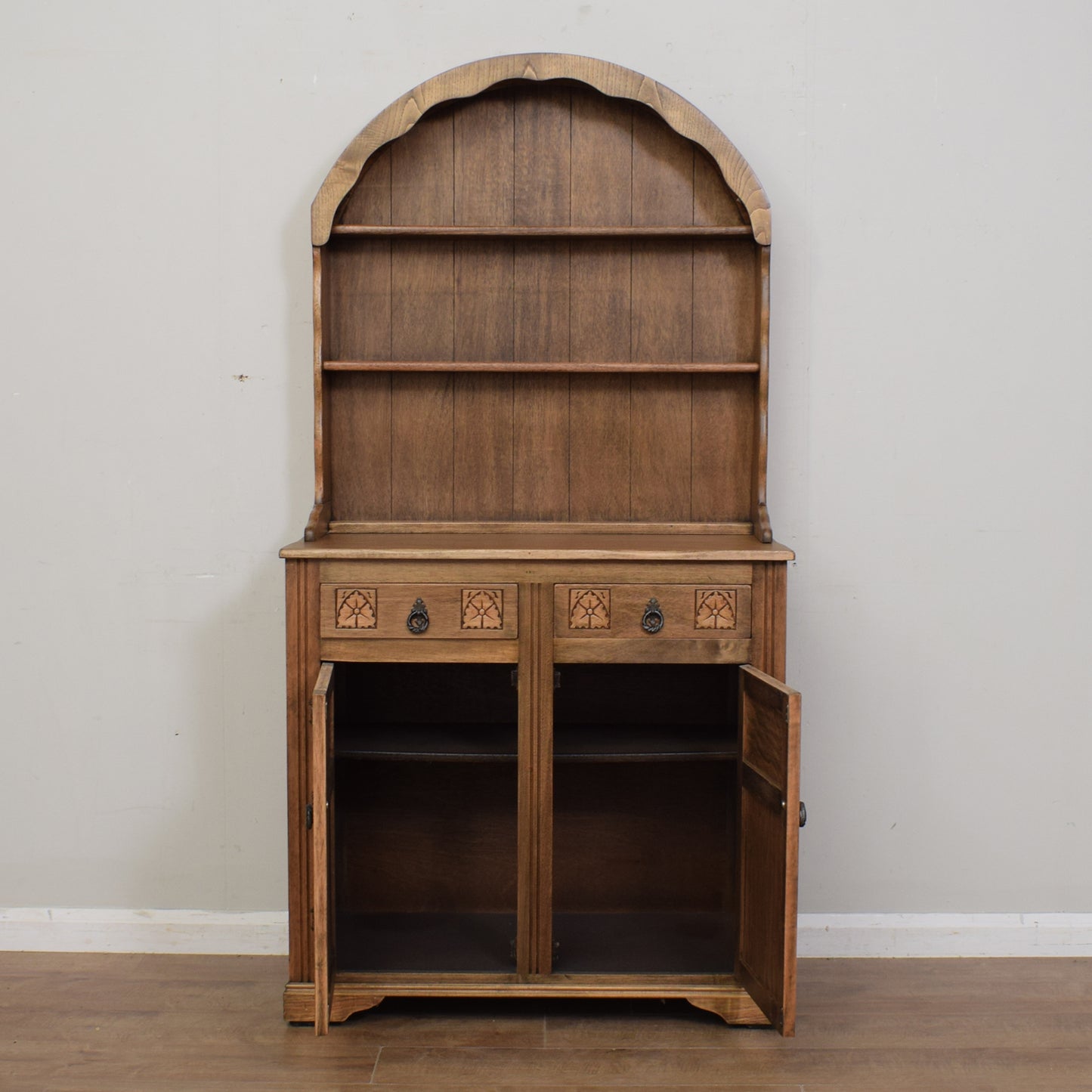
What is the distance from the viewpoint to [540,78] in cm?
281

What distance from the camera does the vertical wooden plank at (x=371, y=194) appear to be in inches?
114

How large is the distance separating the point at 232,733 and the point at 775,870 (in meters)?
1.57

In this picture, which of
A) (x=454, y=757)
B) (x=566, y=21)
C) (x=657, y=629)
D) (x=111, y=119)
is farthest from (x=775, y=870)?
(x=111, y=119)

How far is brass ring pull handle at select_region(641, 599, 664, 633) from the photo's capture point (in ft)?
8.47

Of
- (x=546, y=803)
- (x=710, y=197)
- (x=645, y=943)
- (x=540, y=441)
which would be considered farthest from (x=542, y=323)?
(x=645, y=943)

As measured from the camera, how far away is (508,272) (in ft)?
9.73

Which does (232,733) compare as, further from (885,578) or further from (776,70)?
(776,70)

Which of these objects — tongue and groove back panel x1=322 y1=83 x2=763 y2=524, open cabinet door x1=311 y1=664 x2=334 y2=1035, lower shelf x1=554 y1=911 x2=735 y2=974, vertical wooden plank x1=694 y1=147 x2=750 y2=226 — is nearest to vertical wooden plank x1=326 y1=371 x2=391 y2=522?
tongue and groove back panel x1=322 y1=83 x2=763 y2=524

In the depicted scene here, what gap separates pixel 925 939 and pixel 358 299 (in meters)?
2.41

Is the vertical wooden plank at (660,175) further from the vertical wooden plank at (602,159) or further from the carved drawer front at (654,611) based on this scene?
the carved drawer front at (654,611)

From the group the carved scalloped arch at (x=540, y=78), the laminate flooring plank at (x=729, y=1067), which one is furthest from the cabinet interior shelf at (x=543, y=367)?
the laminate flooring plank at (x=729, y=1067)

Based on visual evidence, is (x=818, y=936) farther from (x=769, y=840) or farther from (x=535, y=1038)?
(x=535, y=1038)

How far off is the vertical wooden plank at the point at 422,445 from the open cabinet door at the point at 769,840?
3.23 feet

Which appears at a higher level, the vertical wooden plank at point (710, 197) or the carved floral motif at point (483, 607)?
the vertical wooden plank at point (710, 197)
